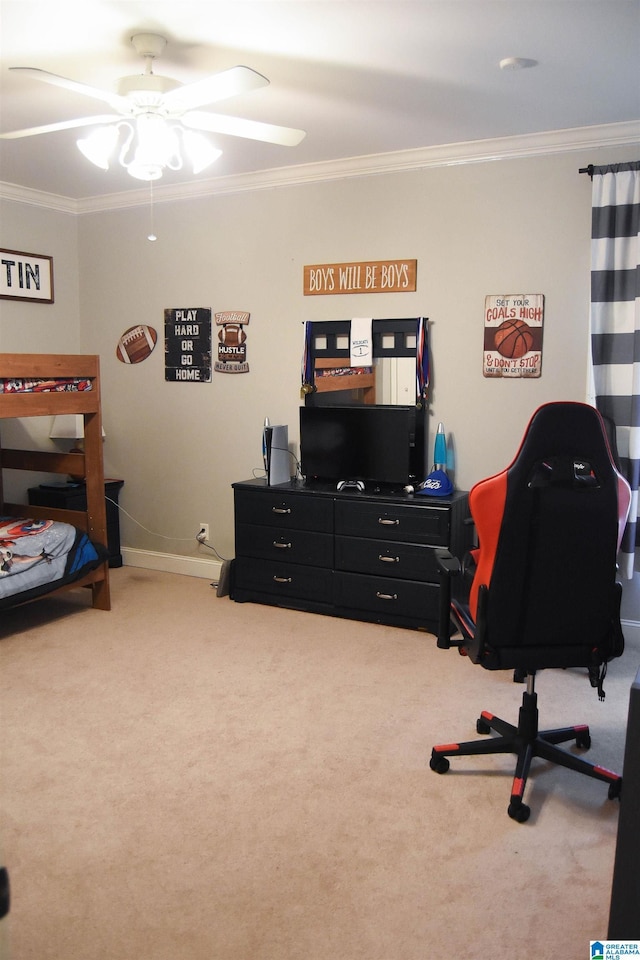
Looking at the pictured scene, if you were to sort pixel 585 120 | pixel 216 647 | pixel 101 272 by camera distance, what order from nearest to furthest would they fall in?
1. pixel 585 120
2. pixel 216 647
3. pixel 101 272

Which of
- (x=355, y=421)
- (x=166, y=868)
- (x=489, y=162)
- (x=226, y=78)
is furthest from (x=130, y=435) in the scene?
(x=166, y=868)

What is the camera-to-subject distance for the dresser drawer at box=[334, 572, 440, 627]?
155 inches

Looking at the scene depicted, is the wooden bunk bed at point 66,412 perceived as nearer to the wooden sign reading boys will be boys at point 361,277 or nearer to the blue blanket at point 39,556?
the blue blanket at point 39,556

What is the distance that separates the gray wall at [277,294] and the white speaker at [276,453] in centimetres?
19

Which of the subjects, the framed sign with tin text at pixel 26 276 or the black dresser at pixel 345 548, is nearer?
the black dresser at pixel 345 548

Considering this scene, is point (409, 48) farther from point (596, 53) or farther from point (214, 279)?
point (214, 279)

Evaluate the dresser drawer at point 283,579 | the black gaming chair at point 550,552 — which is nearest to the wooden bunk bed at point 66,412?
the dresser drawer at point 283,579

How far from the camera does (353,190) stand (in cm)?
434

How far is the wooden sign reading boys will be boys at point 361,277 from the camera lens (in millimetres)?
4246

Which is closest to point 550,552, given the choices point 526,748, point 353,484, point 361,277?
point 526,748

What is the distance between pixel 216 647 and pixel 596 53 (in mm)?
2995

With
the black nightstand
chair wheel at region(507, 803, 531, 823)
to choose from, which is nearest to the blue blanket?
the black nightstand

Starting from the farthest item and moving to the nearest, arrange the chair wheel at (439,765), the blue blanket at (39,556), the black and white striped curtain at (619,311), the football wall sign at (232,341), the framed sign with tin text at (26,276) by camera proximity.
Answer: the framed sign with tin text at (26,276)
the football wall sign at (232,341)
the blue blanket at (39,556)
the black and white striped curtain at (619,311)
the chair wheel at (439,765)

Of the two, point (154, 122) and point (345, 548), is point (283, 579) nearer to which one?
point (345, 548)
